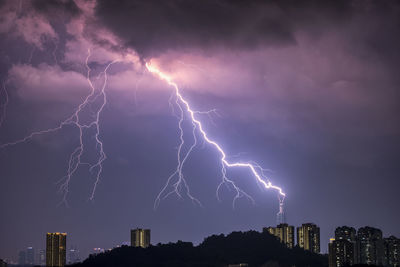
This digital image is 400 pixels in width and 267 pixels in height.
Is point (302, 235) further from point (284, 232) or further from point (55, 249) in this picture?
point (55, 249)

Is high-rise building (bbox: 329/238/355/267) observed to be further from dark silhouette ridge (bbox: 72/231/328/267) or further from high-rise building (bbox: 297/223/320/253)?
high-rise building (bbox: 297/223/320/253)

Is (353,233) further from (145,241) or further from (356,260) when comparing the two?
(145,241)

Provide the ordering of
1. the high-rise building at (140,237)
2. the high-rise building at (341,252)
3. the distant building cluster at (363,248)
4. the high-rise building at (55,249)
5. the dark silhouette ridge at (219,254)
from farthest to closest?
the high-rise building at (140,237) → the high-rise building at (55,249) → the distant building cluster at (363,248) → the high-rise building at (341,252) → the dark silhouette ridge at (219,254)

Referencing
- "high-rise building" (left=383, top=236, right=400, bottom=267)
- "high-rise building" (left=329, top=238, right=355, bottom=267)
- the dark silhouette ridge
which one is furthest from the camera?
"high-rise building" (left=383, top=236, right=400, bottom=267)

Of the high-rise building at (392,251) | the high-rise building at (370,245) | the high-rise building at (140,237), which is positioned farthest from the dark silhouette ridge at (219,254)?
the high-rise building at (140,237)

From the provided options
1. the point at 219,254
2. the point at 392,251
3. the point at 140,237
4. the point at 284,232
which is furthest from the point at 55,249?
the point at 392,251

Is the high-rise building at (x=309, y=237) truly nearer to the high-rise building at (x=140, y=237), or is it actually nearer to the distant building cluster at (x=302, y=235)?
the distant building cluster at (x=302, y=235)

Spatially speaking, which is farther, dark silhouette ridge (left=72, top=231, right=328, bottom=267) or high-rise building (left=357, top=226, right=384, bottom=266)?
high-rise building (left=357, top=226, right=384, bottom=266)

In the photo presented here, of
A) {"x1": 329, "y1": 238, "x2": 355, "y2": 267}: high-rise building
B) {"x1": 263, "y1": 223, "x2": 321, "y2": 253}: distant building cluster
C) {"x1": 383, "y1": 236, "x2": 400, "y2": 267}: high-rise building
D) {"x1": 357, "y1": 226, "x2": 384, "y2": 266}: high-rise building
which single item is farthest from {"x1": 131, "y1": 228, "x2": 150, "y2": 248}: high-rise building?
{"x1": 383, "y1": 236, "x2": 400, "y2": 267}: high-rise building
